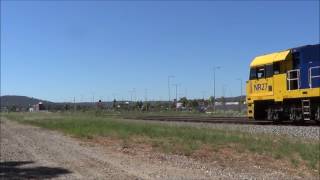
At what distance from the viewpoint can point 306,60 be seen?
2897cm

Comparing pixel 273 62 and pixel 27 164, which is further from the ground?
pixel 273 62

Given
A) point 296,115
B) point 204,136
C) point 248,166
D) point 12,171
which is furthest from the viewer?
point 296,115

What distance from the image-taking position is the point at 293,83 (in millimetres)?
29266

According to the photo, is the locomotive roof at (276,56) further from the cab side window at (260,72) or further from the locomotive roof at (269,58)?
the cab side window at (260,72)

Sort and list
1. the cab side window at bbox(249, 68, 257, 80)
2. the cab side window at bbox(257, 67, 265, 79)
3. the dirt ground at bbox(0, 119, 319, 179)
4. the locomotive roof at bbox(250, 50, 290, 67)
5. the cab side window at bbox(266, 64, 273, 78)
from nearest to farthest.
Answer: the dirt ground at bbox(0, 119, 319, 179) → the locomotive roof at bbox(250, 50, 290, 67) → the cab side window at bbox(266, 64, 273, 78) → the cab side window at bbox(257, 67, 265, 79) → the cab side window at bbox(249, 68, 257, 80)

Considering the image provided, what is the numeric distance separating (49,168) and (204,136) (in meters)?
10.3

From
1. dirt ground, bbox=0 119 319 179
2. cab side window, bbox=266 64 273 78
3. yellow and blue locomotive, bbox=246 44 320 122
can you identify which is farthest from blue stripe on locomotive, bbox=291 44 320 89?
dirt ground, bbox=0 119 319 179

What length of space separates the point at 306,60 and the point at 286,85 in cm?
170

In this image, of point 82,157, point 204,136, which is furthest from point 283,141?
point 82,157

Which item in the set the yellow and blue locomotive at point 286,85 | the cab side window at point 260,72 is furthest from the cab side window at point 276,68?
the cab side window at point 260,72

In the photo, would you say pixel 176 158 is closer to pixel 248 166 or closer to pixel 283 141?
pixel 248 166

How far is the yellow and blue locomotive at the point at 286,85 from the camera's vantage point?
1094 inches

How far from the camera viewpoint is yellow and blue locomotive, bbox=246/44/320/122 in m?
27.8

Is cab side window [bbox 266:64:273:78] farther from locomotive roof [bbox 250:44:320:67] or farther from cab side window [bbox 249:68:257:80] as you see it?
cab side window [bbox 249:68:257:80]
